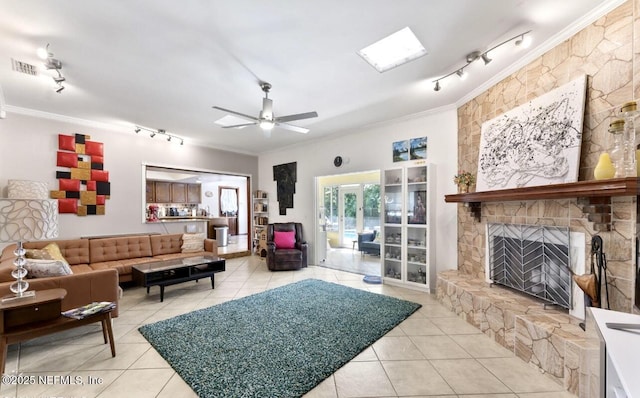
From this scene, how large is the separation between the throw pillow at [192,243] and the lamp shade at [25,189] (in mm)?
2134

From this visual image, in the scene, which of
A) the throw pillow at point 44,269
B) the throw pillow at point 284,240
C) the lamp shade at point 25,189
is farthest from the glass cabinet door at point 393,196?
the lamp shade at point 25,189

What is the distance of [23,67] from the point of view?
2590 mm

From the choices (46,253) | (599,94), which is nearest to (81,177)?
(46,253)

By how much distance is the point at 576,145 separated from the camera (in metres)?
2.07

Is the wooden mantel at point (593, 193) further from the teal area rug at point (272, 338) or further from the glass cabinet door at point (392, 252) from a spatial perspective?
the glass cabinet door at point (392, 252)

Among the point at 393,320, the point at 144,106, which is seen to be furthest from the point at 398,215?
the point at 144,106

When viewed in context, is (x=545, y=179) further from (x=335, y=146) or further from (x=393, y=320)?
(x=335, y=146)

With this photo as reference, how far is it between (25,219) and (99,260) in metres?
A: 2.66

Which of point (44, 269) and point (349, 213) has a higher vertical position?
point (349, 213)

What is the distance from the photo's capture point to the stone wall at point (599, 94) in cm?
179

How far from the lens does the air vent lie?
8.27 ft

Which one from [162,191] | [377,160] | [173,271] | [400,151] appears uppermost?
[400,151]

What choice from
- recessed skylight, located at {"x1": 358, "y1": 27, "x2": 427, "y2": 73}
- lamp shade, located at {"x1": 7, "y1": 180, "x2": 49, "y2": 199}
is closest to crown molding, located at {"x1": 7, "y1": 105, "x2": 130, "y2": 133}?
lamp shade, located at {"x1": 7, "y1": 180, "x2": 49, "y2": 199}

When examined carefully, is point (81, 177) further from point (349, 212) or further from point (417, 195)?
point (349, 212)
